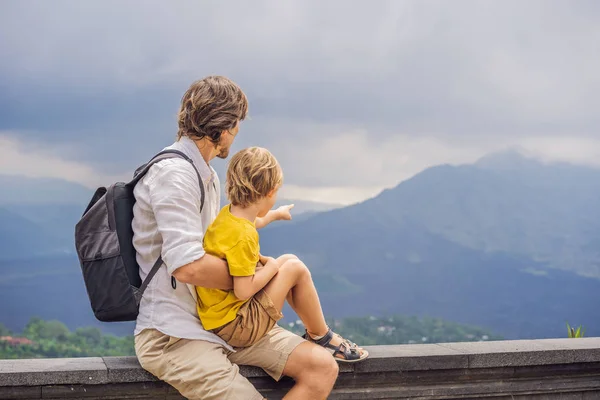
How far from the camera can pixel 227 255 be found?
2547 mm

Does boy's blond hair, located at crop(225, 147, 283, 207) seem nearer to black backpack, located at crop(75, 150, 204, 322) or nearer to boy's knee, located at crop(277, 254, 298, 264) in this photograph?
black backpack, located at crop(75, 150, 204, 322)

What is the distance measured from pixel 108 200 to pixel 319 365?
3.11 ft

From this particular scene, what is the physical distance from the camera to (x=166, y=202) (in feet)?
8.18

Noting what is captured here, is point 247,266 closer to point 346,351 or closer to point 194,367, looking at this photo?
point 194,367

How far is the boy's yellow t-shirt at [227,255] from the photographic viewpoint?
2549mm

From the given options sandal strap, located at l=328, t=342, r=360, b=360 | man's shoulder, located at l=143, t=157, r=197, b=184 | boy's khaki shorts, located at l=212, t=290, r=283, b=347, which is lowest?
sandal strap, located at l=328, t=342, r=360, b=360

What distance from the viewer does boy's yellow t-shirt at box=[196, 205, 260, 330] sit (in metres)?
2.55

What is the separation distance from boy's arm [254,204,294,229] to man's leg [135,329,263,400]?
54 centimetres

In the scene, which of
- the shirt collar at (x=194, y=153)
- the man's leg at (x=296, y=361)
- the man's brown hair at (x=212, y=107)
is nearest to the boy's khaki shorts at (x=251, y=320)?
the man's leg at (x=296, y=361)

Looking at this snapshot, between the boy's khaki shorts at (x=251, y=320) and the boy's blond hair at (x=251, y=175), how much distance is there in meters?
0.35

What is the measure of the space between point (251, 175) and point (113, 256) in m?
0.55

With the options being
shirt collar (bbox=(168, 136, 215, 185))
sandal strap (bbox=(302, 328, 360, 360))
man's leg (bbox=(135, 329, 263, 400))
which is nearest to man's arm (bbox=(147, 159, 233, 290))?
shirt collar (bbox=(168, 136, 215, 185))

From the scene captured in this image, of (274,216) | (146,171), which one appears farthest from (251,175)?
(274,216)

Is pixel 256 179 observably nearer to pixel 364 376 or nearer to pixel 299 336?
pixel 299 336
